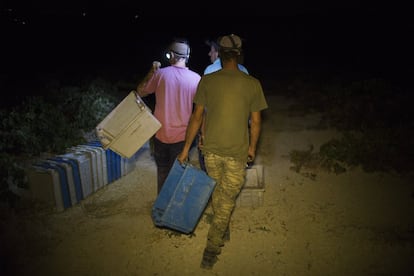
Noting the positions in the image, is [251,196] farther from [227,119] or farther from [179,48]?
[179,48]

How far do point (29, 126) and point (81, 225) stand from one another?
8.97 ft

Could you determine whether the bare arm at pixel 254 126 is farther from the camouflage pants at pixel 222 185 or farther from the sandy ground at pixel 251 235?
the sandy ground at pixel 251 235

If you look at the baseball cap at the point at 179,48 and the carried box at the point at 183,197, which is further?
the baseball cap at the point at 179,48

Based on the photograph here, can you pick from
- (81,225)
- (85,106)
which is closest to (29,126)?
(85,106)

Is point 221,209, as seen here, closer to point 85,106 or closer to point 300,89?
point 85,106

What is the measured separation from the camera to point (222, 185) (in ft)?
11.1

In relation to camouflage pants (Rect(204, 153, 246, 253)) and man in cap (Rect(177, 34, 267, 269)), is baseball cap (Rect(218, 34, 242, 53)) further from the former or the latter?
camouflage pants (Rect(204, 153, 246, 253))

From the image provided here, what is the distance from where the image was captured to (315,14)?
3675 centimetres

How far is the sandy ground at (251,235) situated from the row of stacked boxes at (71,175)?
0.14 meters

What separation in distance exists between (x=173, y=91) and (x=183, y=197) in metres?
1.18

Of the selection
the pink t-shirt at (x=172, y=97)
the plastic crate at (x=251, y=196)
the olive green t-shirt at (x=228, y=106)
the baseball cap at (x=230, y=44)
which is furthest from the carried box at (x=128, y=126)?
the plastic crate at (x=251, y=196)

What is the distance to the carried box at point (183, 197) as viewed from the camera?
3.36 meters

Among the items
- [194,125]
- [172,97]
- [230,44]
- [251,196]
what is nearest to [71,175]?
[172,97]

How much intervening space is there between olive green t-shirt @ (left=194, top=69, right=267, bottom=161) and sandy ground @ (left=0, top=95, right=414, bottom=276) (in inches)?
50.8
